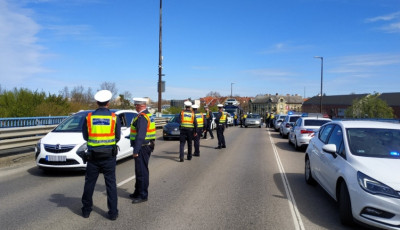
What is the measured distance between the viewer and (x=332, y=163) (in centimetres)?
546

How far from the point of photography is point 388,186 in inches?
162

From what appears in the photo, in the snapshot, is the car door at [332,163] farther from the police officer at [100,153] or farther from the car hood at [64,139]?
the car hood at [64,139]

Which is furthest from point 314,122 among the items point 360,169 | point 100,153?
point 100,153

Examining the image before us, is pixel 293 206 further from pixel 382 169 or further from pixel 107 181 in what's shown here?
pixel 107 181

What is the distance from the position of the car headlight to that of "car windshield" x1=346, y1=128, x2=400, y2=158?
2.52 ft

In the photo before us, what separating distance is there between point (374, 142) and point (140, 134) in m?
3.87

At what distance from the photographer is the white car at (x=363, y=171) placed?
4129 mm

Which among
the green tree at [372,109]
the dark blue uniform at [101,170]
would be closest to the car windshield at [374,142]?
the dark blue uniform at [101,170]

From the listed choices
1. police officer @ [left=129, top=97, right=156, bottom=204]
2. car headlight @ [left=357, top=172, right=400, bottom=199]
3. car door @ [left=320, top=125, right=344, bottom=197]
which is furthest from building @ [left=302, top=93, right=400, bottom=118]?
car headlight @ [left=357, top=172, right=400, bottom=199]

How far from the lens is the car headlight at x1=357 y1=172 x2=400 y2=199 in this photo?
13.4 feet

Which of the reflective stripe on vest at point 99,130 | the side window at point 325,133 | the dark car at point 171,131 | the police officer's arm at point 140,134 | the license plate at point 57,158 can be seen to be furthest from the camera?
the dark car at point 171,131

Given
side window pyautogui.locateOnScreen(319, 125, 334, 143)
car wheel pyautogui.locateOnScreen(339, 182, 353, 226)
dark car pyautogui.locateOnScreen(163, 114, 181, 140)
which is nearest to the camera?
car wheel pyautogui.locateOnScreen(339, 182, 353, 226)

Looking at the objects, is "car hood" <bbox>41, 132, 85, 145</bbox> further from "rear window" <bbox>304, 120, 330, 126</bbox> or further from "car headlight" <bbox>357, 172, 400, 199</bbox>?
"rear window" <bbox>304, 120, 330, 126</bbox>

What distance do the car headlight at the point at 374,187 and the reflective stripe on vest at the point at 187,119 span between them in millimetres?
6756
